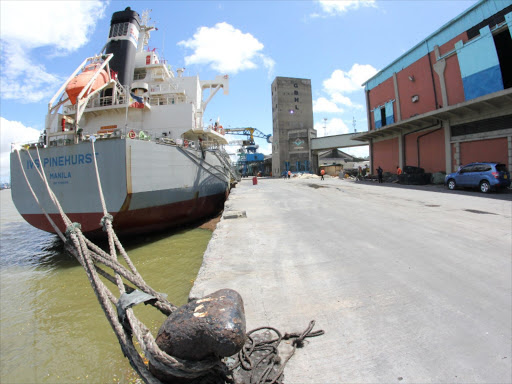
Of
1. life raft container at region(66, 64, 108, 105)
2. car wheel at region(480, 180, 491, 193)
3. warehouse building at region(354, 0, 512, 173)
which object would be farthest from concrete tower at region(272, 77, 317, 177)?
life raft container at region(66, 64, 108, 105)

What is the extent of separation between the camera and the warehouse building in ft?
42.4

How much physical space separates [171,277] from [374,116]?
22.5 m

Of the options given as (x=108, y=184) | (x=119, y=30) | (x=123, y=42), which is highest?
(x=119, y=30)

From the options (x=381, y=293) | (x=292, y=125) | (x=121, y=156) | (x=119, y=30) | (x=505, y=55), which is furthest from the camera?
(x=292, y=125)

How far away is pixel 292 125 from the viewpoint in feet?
174

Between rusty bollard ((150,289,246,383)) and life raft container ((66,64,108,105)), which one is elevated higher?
life raft container ((66,64,108,105))

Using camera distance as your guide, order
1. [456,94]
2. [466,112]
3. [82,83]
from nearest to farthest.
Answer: [82,83]
[466,112]
[456,94]


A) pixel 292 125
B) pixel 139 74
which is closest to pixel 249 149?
pixel 292 125

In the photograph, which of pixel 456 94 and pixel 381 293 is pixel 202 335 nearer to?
pixel 381 293

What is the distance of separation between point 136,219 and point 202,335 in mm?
8226

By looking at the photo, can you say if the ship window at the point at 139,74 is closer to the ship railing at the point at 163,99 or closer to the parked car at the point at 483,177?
the ship railing at the point at 163,99

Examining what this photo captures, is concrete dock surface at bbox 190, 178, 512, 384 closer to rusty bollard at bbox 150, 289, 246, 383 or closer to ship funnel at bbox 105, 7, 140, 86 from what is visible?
rusty bollard at bbox 150, 289, 246, 383

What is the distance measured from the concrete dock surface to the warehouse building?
1034cm

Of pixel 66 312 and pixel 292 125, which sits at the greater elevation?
pixel 292 125
